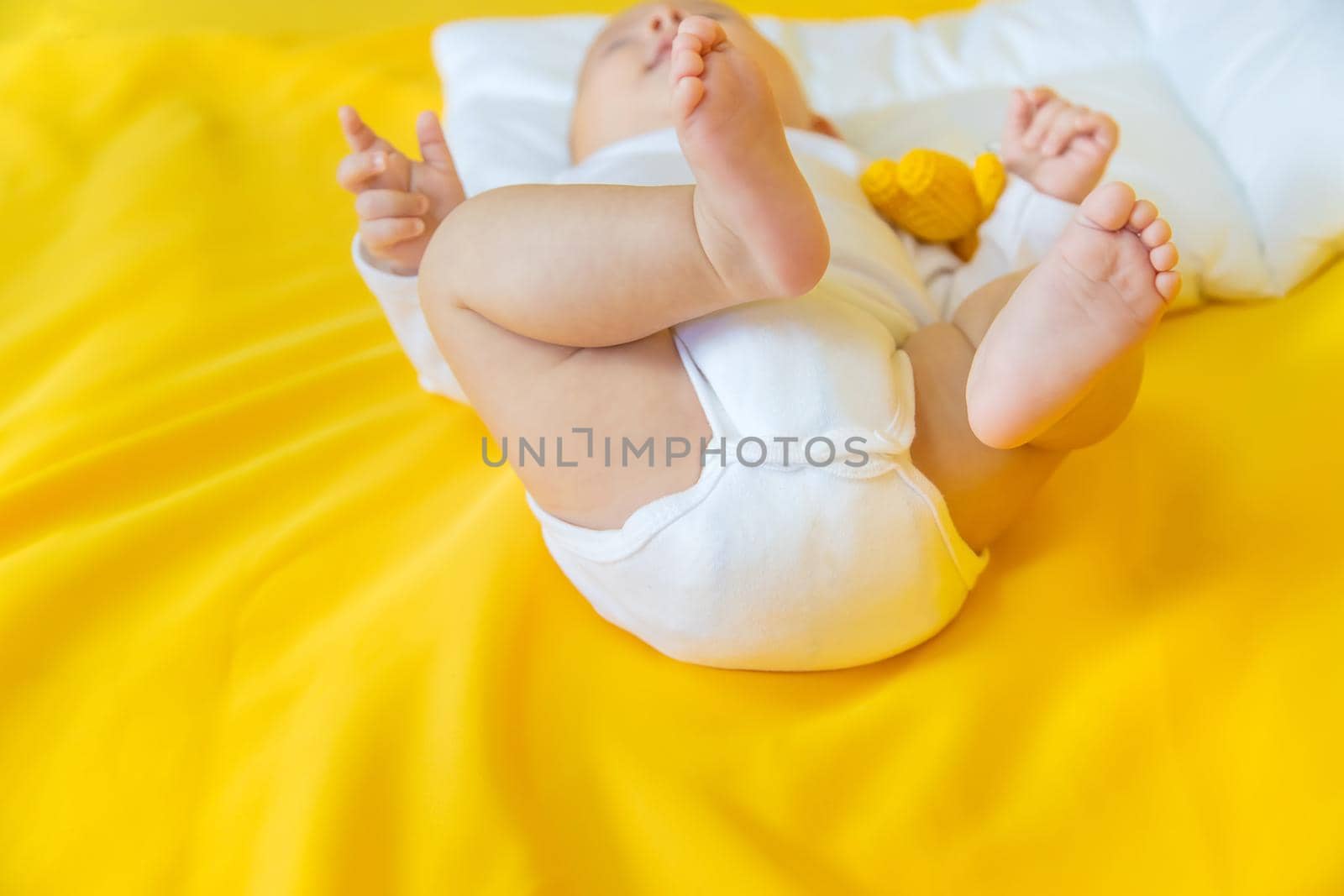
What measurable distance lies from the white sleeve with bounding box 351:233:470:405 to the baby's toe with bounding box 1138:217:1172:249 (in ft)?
1.89

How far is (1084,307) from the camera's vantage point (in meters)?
0.61

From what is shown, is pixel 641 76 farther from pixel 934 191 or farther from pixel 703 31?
pixel 703 31

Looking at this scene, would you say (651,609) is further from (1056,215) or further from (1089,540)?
(1056,215)

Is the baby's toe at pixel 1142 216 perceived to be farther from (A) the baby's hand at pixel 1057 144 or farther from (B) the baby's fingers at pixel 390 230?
(B) the baby's fingers at pixel 390 230

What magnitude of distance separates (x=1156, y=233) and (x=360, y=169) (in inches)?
25.3

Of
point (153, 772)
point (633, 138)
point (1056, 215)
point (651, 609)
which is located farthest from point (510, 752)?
point (1056, 215)

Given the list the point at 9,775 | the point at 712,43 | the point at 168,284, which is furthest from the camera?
the point at 168,284

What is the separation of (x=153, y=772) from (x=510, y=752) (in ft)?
0.81

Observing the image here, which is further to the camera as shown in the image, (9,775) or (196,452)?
(196,452)

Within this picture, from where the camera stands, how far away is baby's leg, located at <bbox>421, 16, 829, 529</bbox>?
577 millimetres

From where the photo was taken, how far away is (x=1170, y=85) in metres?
1.20

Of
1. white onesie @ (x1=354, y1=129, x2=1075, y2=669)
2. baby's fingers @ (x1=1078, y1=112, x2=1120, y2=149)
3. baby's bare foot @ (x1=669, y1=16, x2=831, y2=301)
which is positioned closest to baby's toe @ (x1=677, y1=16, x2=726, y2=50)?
baby's bare foot @ (x1=669, y1=16, x2=831, y2=301)

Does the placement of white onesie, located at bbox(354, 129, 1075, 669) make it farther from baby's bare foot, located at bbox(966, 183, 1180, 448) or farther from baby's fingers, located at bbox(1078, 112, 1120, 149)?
baby's fingers, located at bbox(1078, 112, 1120, 149)

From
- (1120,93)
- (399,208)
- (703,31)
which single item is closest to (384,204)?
(399,208)
